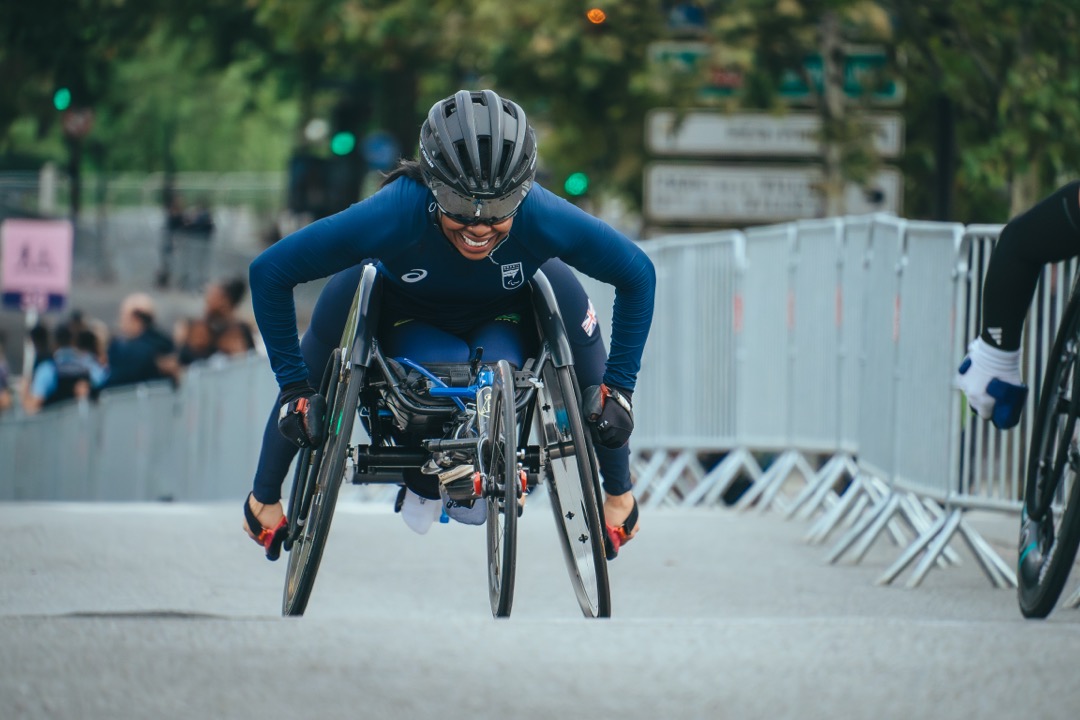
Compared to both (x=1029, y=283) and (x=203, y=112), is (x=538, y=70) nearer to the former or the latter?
(x=1029, y=283)

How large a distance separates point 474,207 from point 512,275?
412 millimetres

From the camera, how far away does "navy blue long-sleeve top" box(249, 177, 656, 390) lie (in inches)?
246

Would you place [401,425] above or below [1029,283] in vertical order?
below

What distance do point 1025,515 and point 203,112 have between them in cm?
5292

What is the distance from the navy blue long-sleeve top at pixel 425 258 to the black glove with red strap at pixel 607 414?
13.3 inches

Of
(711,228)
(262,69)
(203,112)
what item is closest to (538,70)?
(711,228)

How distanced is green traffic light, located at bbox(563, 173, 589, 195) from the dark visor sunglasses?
19.1 metres

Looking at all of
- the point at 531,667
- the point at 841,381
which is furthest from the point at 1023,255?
the point at 841,381

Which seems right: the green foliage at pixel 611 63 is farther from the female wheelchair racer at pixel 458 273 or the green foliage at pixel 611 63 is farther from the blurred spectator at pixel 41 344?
the female wheelchair racer at pixel 458 273

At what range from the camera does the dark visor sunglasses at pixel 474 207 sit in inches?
241

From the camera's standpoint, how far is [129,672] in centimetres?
454

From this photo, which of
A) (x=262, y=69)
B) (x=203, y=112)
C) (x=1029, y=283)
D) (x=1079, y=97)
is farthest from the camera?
(x=203, y=112)

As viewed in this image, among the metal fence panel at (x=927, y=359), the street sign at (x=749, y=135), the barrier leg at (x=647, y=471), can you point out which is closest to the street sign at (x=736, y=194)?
the street sign at (x=749, y=135)

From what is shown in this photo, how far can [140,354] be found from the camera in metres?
18.5
